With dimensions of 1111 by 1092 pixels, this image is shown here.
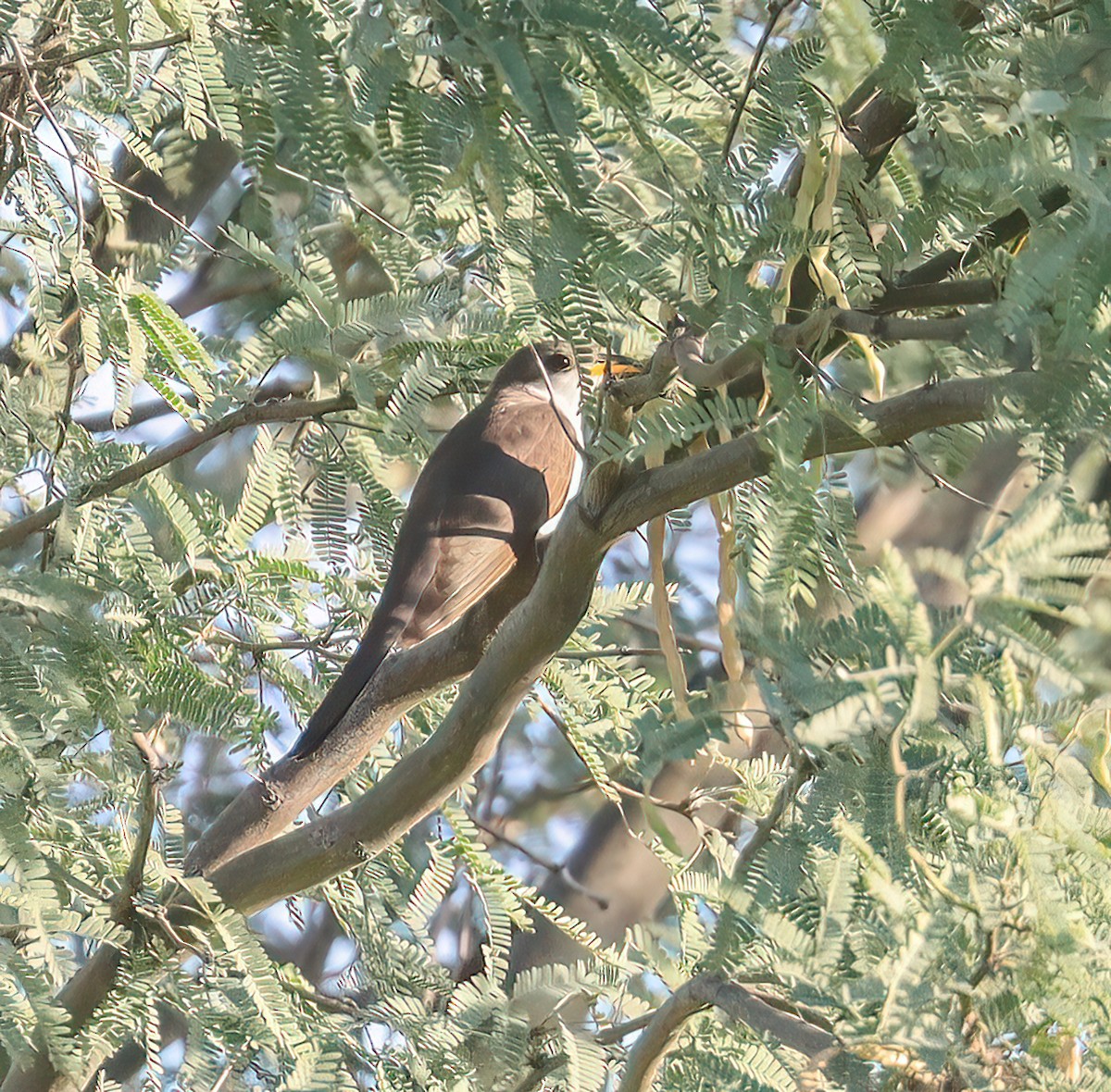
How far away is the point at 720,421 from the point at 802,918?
2.19 ft

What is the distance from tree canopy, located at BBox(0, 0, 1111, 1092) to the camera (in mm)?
1562

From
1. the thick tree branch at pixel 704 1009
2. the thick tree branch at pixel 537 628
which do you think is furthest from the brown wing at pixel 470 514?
the thick tree branch at pixel 704 1009

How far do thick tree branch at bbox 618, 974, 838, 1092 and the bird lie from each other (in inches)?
50.6

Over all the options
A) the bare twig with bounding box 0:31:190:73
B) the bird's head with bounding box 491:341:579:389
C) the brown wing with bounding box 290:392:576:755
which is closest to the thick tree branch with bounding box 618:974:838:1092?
the brown wing with bounding box 290:392:576:755

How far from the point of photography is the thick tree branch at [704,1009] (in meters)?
2.07

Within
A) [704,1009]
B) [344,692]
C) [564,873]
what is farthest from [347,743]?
[564,873]

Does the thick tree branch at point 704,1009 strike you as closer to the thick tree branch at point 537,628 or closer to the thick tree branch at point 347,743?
the thick tree branch at point 537,628

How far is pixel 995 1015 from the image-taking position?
1.70m

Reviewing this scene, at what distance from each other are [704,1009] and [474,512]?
2395mm

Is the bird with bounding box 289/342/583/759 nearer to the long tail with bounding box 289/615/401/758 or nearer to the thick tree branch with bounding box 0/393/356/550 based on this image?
the long tail with bounding box 289/615/401/758

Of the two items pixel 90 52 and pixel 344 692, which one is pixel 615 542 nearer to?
pixel 344 692

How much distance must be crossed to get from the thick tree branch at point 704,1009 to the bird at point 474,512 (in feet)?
4.22

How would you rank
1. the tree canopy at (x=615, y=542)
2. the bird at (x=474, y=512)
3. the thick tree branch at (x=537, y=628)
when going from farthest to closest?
the bird at (x=474, y=512), the thick tree branch at (x=537, y=628), the tree canopy at (x=615, y=542)

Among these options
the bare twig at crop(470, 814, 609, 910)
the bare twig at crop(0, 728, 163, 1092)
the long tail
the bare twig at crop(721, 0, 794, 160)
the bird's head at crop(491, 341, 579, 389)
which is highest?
the bird's head at crop(491, 341, 579, 389)
